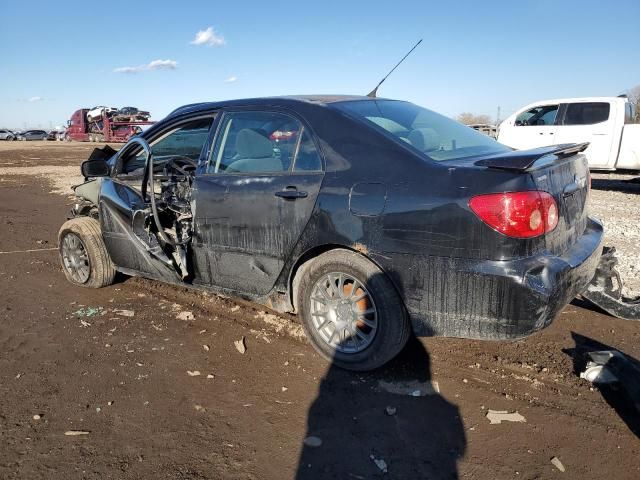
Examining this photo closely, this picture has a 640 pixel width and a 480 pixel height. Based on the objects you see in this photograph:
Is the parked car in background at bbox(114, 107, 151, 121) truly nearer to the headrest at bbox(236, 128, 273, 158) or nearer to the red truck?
the red truck

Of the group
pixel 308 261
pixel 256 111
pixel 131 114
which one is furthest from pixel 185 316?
pixel 131 114

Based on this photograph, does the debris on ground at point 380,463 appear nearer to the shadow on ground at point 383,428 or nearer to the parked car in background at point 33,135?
the shadow on ground at point 383,428

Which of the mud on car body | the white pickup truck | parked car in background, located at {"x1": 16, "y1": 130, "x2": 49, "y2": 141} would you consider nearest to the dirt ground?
the mud on car body

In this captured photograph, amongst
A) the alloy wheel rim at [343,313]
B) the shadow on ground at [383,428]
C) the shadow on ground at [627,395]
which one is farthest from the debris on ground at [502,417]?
the alloy wheel rim at [343,313]

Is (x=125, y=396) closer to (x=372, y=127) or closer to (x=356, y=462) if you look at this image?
(x=356, y=462)

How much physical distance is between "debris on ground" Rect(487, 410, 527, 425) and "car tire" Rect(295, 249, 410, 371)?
0.64m

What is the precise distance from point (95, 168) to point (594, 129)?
10974 mm

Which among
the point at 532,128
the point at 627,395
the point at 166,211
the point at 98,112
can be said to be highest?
the point at 98,112

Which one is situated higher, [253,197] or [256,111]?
[256,111]

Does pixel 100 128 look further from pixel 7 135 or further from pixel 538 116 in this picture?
pixel 538 116

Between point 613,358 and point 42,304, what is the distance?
4.68m

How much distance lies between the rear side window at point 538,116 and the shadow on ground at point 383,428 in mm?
10728

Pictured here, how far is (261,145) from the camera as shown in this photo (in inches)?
145

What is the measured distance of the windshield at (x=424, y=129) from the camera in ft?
10.7
